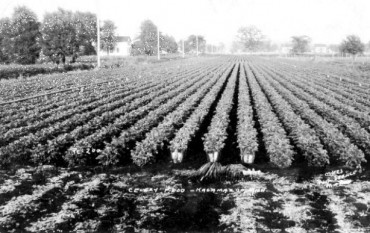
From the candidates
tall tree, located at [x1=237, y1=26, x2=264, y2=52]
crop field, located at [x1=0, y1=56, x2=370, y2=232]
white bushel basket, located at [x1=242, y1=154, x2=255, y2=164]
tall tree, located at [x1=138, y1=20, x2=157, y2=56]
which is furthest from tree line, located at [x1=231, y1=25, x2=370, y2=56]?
white bushel basket, located at [x1=242, y1=154, x2=255, y2=164]

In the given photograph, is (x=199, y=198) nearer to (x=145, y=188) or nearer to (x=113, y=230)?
(x=145, y=188)

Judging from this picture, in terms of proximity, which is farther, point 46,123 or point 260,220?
point 46,123

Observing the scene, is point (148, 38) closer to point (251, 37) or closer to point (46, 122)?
point (46, 122)

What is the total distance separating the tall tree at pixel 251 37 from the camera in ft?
500

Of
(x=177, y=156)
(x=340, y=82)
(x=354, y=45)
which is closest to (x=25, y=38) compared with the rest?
(x=340, y=82)

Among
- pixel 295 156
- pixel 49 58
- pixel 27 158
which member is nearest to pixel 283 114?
pixel 295 156

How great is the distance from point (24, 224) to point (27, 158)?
3.07 metres

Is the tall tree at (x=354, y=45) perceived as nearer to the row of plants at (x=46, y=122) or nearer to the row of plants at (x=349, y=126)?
the row of plants at (x=349, y=126)

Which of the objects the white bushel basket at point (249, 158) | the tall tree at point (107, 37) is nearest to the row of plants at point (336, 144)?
the white bushel basket at point (249, 158)

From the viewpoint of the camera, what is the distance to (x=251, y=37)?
156m

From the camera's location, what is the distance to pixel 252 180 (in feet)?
21.2

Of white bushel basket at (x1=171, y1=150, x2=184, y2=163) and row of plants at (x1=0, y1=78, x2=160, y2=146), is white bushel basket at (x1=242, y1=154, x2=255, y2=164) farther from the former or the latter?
row of plants at (x1=0, y1=78, x2=160, y2=146)

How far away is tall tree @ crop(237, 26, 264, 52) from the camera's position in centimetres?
15225

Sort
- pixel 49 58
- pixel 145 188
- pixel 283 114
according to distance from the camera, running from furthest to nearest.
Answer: pixel 49 58 → pixel 283 114 → pixel 145 188
